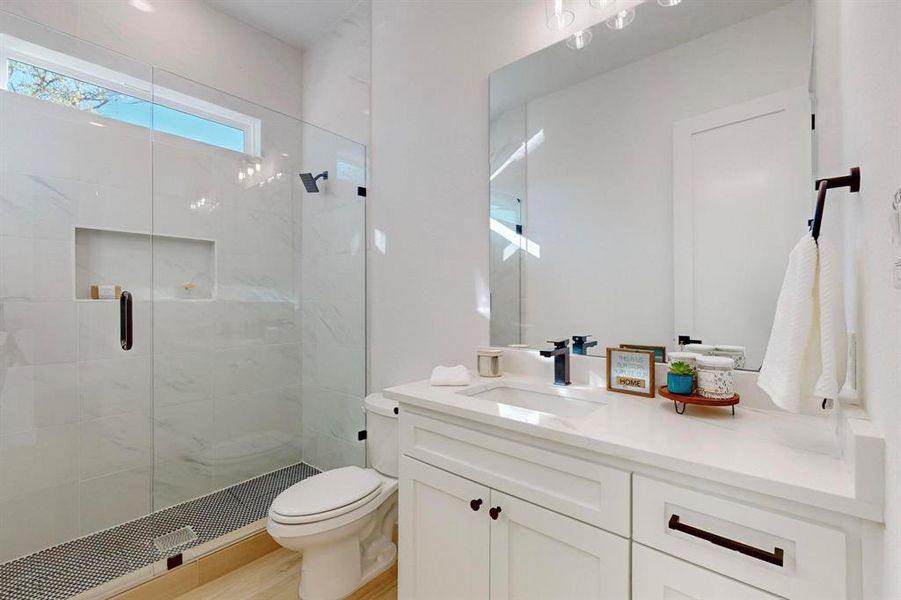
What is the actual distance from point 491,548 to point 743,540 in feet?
2.08

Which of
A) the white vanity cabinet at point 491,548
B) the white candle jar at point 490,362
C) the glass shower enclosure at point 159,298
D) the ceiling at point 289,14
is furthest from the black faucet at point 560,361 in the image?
the ceiling at point 289,14

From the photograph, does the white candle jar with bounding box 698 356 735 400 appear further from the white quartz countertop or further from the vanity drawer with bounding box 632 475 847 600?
the vanity drawer with bounding box 632 475 847 600

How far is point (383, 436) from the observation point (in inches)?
76.4

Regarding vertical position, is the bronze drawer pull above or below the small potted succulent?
below

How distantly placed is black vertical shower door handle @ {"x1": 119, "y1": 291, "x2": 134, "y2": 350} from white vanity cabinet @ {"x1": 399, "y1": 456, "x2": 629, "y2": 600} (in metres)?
1.61

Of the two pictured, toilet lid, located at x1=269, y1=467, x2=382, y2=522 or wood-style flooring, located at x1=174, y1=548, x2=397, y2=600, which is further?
wood-style flooring, located at x1=174, y1=548, x2=397, y2=600

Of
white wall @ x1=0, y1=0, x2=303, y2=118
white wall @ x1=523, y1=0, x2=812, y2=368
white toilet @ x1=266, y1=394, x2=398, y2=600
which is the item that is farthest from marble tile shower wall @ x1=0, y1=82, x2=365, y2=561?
white wall @ x1=523, y1=0, x2=812, y2=368

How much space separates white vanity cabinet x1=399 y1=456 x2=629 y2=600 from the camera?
0.97 metres

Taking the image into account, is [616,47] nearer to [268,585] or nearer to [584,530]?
[584,530]

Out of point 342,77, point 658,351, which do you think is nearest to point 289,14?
point 342,77

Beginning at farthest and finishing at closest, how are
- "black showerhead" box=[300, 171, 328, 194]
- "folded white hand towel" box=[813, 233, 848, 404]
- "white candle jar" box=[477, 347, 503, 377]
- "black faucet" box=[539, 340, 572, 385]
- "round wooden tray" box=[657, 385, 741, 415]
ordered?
"black showerhead" box=[300, 171, 328, 194], "white candle jar" box=[477, 347, 503, 377], "black faucet" box=[539, 340, 572, 385], "round wooden tray" box=[657, 385, 741, 415], "folded white hand towel" box=[813, 233, 848, 404]

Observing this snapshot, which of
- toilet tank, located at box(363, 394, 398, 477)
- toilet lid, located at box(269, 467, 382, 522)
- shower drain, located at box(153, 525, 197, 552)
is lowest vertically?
shower drain, located at box(153, 525, 197, 552)

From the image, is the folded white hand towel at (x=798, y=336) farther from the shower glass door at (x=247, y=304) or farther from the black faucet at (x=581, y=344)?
the shower glass door at (x=247, y=304)

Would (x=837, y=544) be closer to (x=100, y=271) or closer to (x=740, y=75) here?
(x=740, y=75)
